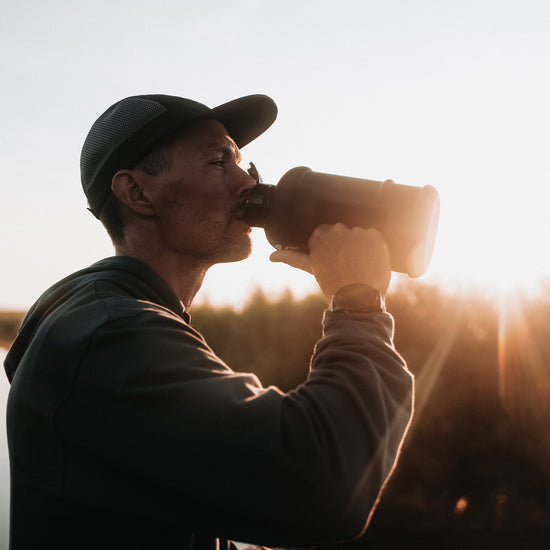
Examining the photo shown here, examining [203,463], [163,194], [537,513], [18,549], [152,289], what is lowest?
[537,513]

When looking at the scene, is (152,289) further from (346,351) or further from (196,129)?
(196,129)

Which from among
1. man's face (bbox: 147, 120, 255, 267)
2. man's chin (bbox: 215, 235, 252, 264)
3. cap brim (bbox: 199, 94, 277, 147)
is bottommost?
man's chin (bbox: 215, 235, 252, 264)

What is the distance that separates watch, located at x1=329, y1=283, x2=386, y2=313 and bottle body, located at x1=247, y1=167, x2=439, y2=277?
0.81ft

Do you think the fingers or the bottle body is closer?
the fingers

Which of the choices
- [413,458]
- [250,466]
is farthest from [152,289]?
[413,458]

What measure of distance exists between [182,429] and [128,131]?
1118 mm

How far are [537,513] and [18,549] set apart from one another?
3.96m

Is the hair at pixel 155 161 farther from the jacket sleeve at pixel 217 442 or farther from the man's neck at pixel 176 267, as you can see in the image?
the jacket sleeve at pixel 217 442

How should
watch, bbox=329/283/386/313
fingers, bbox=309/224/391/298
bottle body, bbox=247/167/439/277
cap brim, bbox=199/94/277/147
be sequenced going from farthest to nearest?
cap brim, bbox=199/94/277/147
bottle body, bbox=247/167/439/277
fingers, bbox=309/224/391/298
watch, bbox=329/283/386/313

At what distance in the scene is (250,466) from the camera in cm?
98

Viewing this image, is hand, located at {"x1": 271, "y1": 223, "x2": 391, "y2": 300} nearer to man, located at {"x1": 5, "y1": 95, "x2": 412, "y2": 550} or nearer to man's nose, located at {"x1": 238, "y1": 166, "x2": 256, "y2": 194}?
man, located at {"x1": 5, "y1": 95, "x2": 412, "y2": 550}

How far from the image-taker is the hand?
Result: 1.39 metres

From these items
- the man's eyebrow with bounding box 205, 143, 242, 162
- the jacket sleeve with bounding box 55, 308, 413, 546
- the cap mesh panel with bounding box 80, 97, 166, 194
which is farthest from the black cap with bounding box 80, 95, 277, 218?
the jacket sleeve with bounding box 55, 308, 413, 546

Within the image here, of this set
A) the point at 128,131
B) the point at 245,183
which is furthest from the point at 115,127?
the point at 245,183
